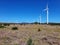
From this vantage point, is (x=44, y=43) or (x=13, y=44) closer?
(x=13, y=44)

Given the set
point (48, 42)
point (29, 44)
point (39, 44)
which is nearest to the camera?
point (29, 44)

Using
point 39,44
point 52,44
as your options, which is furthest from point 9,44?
point 52,44

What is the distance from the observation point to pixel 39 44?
1916cm

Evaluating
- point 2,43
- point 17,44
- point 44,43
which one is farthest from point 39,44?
point 2,43

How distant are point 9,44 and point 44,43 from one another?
4.04 meters

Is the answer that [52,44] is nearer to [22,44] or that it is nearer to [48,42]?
[48,42]

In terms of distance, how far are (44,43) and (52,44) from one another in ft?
3.54

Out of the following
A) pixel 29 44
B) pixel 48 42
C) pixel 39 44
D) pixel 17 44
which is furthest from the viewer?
pixel 48 42

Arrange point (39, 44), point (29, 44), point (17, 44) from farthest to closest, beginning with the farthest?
point (39, 44) < point (17, 44) < point (29, 44)

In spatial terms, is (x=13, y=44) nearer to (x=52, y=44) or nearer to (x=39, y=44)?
(x=39, y=44)

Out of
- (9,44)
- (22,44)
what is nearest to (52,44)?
(22,44)

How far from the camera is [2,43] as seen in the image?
18969 millimetres

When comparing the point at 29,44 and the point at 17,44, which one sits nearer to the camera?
the point at 29,44

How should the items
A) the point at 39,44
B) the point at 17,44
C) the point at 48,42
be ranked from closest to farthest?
the point at 17,44, the point at 39,44, the point at 48,42
